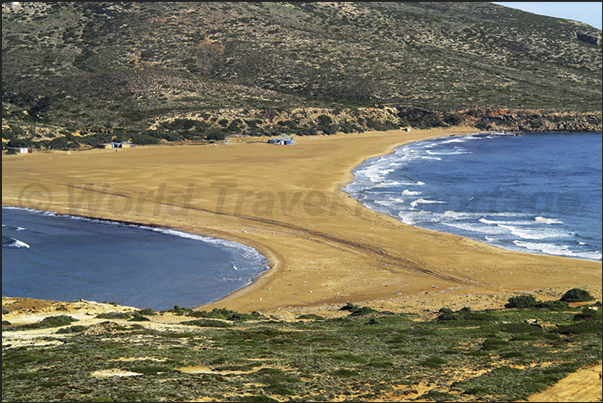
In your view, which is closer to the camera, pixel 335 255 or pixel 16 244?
pixel 335 255

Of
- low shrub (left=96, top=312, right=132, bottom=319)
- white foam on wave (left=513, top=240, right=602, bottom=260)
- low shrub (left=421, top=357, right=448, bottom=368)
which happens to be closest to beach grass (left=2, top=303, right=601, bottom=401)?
low shrub (left=421, top=357, right=448, bottom=368)

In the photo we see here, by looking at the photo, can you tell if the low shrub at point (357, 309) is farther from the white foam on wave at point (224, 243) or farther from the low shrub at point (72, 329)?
the low shrub at point (72, 329)

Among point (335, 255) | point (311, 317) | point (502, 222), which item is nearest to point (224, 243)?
point (335, 255)

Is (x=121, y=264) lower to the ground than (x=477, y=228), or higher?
lower

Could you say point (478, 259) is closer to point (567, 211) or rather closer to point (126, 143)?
point (567, 211)

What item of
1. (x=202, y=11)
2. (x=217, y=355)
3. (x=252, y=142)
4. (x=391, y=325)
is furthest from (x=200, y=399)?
(x=202, y=11)

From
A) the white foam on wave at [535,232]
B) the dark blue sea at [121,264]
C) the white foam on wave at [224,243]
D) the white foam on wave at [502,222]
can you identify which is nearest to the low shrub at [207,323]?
the dark blue sea at [121,264]

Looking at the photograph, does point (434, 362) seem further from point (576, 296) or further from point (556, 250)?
point (556, 250)
